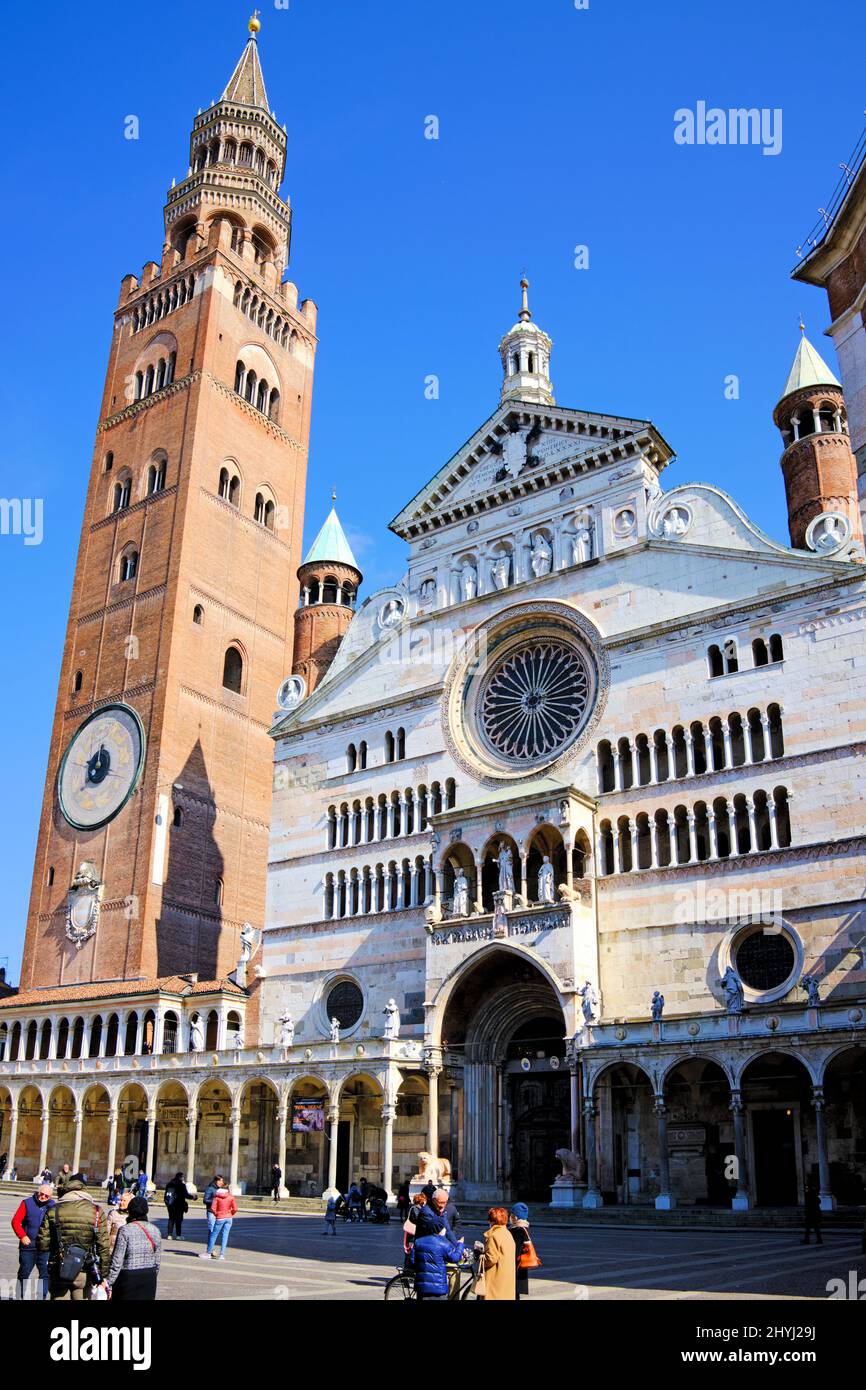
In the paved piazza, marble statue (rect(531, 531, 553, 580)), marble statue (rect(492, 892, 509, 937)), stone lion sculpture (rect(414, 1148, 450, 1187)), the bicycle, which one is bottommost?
the paved piazza

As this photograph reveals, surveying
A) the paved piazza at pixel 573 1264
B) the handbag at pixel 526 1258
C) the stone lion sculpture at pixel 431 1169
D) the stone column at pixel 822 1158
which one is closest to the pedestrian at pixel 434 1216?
the handbag at pixel 526 1258

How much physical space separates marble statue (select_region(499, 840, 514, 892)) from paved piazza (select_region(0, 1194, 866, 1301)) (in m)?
9.95

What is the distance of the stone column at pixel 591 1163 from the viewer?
29.7m

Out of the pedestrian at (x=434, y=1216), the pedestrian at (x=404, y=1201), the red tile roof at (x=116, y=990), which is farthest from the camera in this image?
the red tile roof at (x=116, y=990)

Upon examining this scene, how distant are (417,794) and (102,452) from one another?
31592 millimetres

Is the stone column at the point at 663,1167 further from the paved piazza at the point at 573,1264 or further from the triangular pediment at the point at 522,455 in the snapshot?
the triangular pediment at the point at 522,455

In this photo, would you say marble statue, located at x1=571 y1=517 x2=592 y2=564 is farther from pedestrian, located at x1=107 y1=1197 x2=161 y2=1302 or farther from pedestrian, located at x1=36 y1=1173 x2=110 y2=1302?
pedestrian, located at x1=107 y1=1197 x2=161 y2=1302

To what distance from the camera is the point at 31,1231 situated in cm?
1227

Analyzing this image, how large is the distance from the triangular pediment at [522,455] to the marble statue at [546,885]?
1394cm

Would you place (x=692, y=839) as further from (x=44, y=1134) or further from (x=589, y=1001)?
(x=44, y=1134)

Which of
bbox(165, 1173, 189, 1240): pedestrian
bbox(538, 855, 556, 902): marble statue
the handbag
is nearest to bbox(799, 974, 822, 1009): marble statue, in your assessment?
bbox(538, 855, 556, 902): marble statue

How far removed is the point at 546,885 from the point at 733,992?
6415 mm

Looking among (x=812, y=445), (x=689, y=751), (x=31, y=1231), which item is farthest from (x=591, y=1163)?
(x=812, y=445)

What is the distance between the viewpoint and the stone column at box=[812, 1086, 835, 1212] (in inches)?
1032
